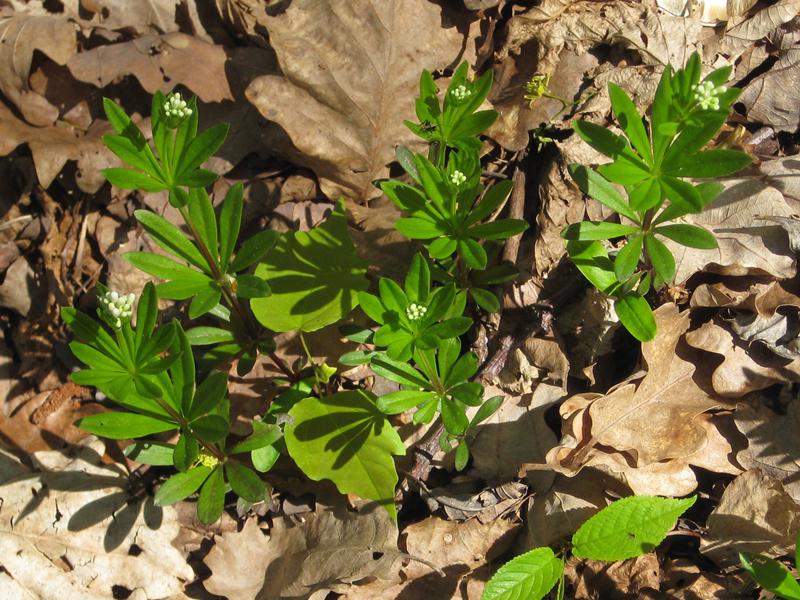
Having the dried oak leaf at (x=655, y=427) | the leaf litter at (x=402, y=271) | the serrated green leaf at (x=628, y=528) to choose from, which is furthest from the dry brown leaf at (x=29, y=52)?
the serrated green leaf at (x=628, y=528)

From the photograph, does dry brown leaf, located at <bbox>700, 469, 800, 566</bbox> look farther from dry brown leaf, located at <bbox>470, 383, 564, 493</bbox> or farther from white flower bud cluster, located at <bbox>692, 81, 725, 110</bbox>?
white flower bud cluster, located at <bbox>692, 81, 725, 110</bbox>

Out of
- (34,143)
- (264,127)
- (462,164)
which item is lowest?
(34,143)

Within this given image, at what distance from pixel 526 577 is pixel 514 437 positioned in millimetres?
705

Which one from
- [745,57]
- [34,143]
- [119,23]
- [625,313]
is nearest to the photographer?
[625,313]

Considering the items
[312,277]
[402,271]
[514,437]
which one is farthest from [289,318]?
[514,437]

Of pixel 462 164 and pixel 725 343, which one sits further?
pixel 725 343

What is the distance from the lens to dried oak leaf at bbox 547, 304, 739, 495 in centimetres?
318

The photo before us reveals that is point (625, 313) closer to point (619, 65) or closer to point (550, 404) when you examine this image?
point (550, 404)

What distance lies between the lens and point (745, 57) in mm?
3863

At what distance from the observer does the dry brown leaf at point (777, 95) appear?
3.64 m

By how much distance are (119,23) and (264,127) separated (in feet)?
4.29

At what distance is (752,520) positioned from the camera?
3.00 m

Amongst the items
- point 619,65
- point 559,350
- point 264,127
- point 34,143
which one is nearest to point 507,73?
point 619,65

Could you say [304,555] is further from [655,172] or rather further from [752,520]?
[655,172]
